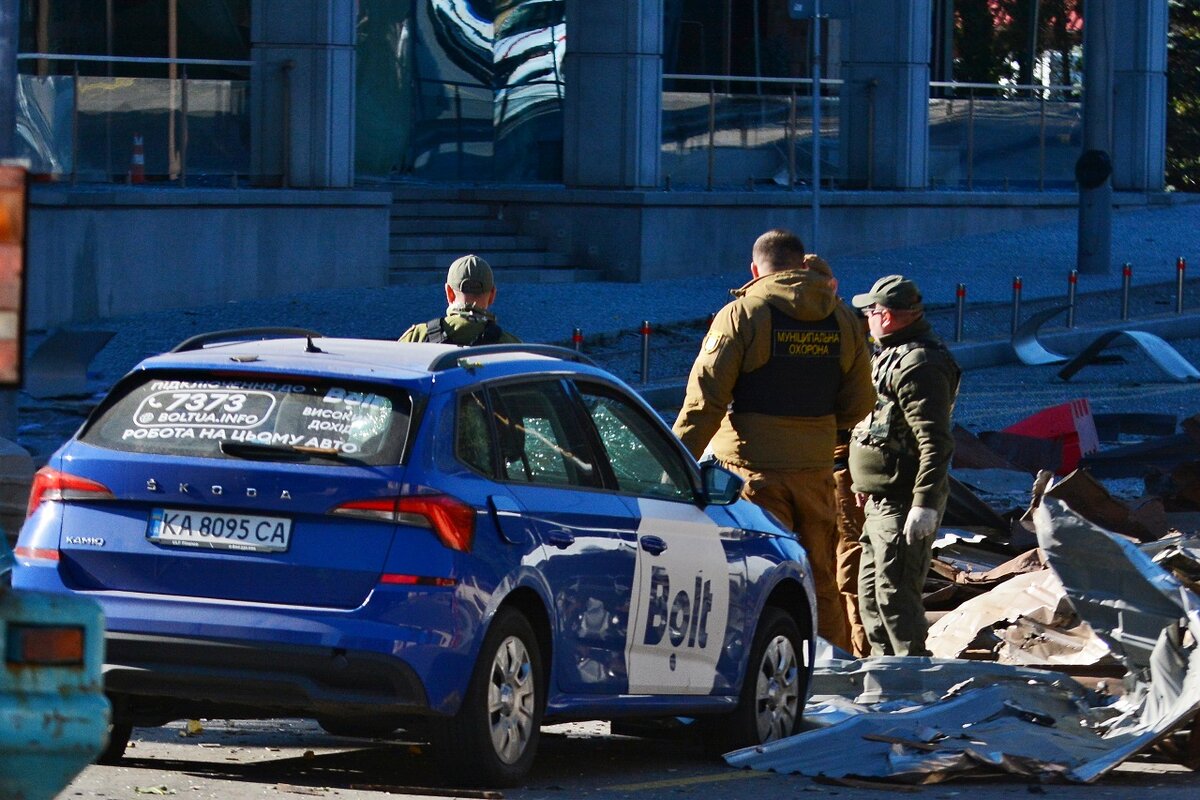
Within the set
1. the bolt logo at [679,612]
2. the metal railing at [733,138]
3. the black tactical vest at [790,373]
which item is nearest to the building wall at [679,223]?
the metal railing at [733,138]

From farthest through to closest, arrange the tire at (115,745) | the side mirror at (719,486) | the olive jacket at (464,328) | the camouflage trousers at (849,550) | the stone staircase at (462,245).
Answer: the stone staircase at (462,245)
the camouflage trousers at (849,550)
the olive jacket at (464,328)
the side mirror at (719,486)
the tire at (115,745)

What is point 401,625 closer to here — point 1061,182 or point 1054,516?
point 1054,516

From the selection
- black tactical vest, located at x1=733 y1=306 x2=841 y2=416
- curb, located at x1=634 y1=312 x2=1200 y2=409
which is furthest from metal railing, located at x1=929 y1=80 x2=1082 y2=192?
black tactical vest, located at x1=733 y1=306 x2=841 y2=416

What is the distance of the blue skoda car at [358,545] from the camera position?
7000 millimetres

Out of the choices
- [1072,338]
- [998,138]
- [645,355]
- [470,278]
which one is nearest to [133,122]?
[645,355]

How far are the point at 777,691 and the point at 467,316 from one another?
87.5 inches

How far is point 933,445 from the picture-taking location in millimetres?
9875

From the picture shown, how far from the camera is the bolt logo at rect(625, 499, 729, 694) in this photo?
8047 millimetres

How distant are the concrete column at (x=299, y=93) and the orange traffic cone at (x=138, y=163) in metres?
1.63

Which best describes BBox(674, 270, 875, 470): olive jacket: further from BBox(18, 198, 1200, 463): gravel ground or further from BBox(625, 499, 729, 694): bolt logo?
BBox(18, 198, 1200, 463): gravel ground

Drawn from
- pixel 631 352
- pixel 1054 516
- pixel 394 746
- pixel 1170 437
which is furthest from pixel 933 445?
pixel 631 352

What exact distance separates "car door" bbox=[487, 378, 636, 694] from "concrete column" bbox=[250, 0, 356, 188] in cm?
1685

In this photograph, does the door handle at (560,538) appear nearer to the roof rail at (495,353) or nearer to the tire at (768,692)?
the roof rail at (495,353)

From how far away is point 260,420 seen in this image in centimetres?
727
